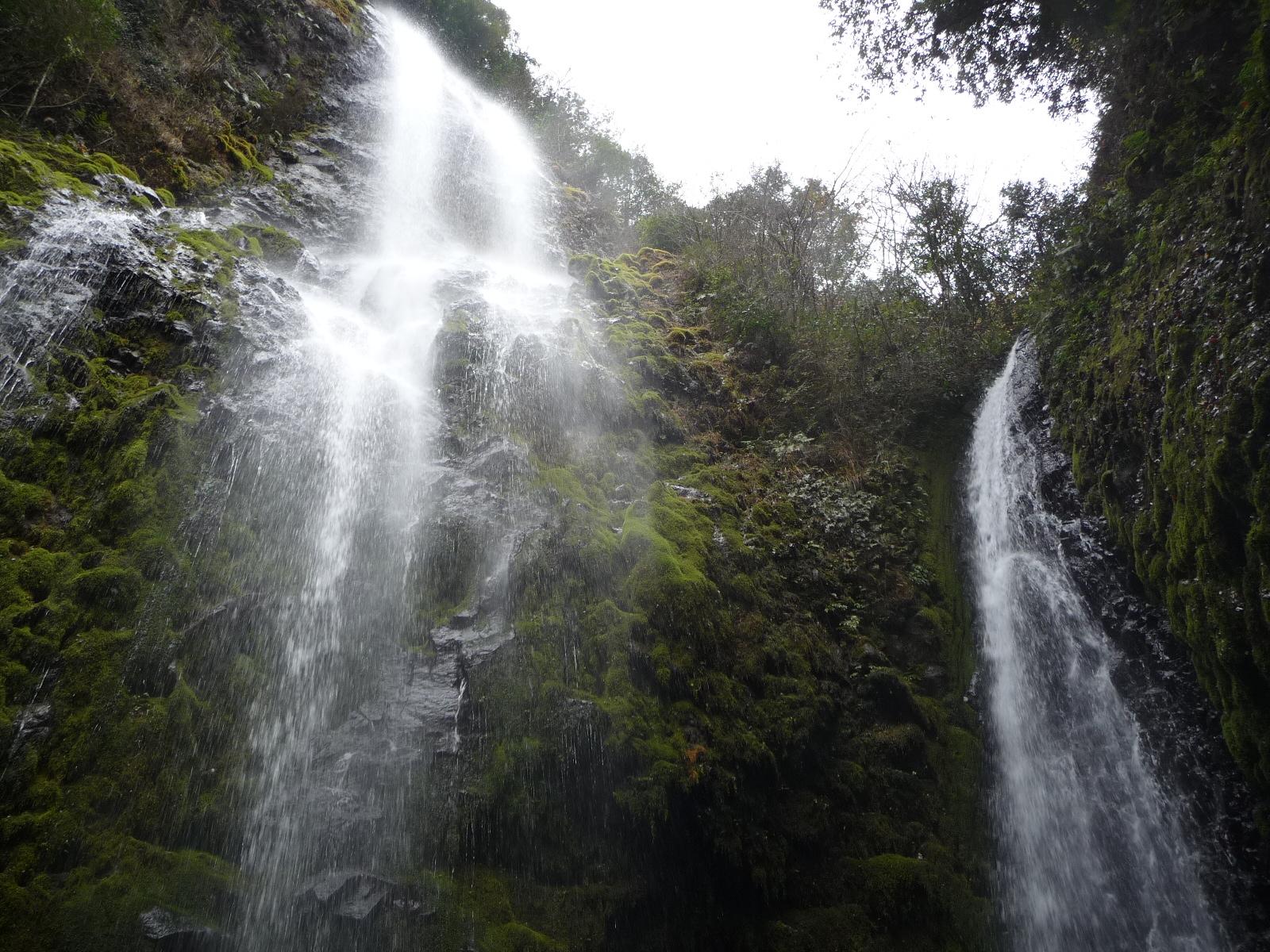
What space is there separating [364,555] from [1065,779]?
22.7 ft

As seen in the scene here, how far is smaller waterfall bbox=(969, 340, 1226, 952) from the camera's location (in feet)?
16.2

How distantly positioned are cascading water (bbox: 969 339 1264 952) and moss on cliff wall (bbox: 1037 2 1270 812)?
663 millimetres

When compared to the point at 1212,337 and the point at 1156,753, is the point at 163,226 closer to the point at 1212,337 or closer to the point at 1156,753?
the point at 1212,337

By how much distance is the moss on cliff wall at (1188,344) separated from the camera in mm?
4301

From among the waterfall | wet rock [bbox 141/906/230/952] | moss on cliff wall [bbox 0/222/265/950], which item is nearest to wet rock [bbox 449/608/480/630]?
the waterfall

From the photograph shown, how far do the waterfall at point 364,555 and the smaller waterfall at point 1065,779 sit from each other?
5.05m

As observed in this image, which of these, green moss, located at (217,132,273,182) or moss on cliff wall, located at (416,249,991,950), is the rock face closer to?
moss on cliff wall, located at (416,249,991,950)

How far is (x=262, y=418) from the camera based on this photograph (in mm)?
6434

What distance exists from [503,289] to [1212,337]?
939cm

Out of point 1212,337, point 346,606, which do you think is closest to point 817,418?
point 1212,337

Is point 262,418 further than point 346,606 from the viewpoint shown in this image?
Yes

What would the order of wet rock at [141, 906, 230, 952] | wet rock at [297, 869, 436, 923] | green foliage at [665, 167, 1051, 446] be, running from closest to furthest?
wet rock at [141, 906, 230, 952] < wet rock at [297, 869, 436, 923] < green foliage at [665, 167, 1051, 446]

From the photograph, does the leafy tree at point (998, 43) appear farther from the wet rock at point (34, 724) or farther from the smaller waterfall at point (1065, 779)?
the wet rock at point (34, 724)

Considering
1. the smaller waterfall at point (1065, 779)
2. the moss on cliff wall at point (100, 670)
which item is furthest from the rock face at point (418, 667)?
the smaller waterfall at point (1065, 779)
